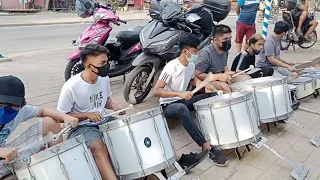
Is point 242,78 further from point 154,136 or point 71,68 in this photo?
point 71,68

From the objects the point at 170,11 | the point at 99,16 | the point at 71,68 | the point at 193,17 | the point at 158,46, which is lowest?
the point at 71,68

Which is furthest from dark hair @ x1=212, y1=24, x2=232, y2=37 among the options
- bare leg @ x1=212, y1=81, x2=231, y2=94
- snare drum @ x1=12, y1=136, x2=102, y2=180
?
snare drum @ x1=12, y1=136, x2=102, y2=180

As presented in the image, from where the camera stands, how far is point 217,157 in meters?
3.35

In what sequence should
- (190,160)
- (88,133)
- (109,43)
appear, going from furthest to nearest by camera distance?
(109,43) → (190,160) → (88,133)

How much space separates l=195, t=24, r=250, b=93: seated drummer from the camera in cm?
401

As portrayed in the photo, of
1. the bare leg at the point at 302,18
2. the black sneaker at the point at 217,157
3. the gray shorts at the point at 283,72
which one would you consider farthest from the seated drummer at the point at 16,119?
the bare leg at the point at 302,18

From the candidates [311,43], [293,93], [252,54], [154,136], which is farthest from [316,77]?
[311,43]

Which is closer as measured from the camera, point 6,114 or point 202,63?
point 6,114

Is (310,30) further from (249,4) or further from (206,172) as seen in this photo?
(206,172)

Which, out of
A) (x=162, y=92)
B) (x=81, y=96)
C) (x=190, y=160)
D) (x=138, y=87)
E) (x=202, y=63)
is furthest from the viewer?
(x=138, y=87)

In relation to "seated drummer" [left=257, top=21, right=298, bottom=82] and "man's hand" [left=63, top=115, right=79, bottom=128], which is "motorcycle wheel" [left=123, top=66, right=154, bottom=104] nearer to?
"seated drummer" [left=257, top=21, right=298, bottom=82]

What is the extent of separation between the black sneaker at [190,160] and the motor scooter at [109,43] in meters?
2.32

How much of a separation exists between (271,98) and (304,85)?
66.7 inches

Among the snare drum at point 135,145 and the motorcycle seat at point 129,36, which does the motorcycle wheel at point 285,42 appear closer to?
the motorcycle seat at point 129,36
